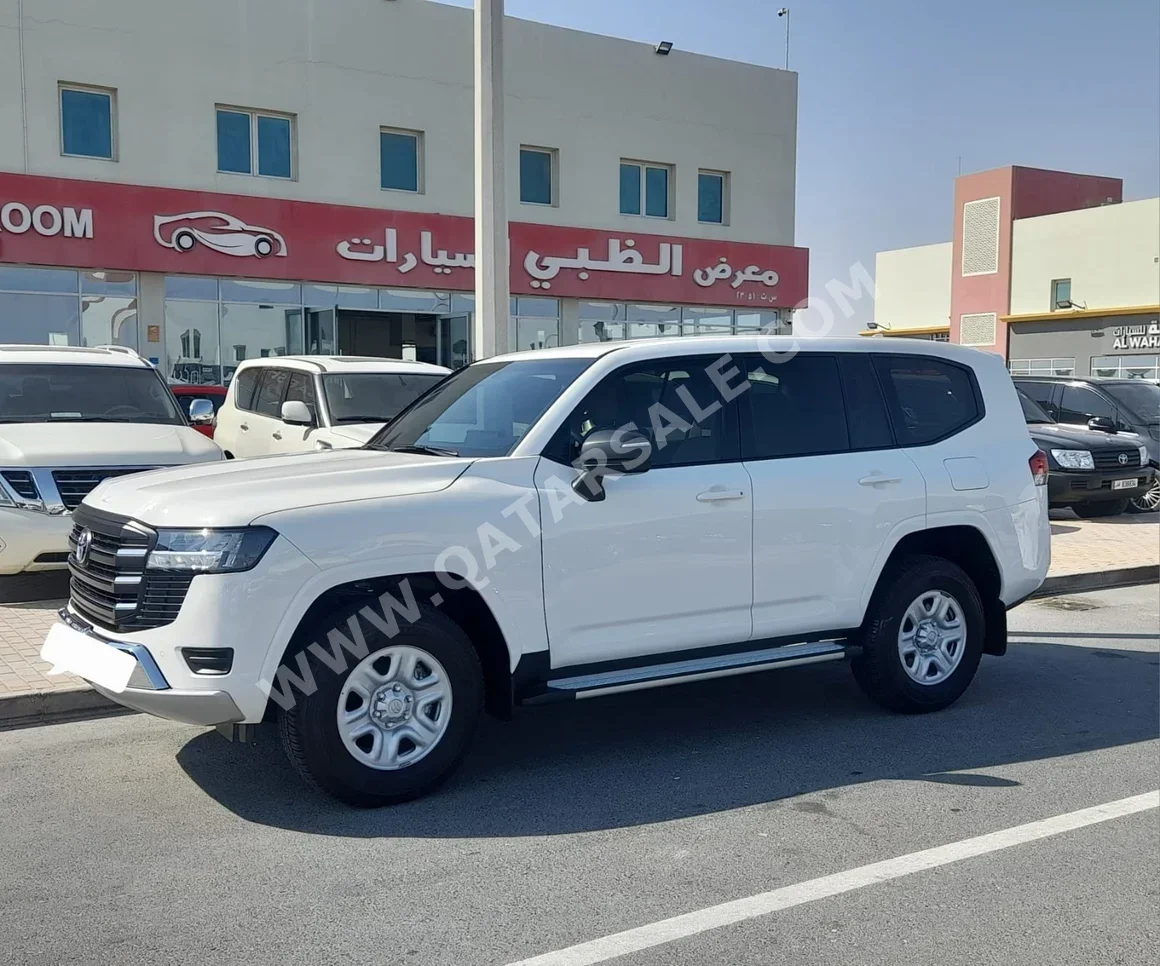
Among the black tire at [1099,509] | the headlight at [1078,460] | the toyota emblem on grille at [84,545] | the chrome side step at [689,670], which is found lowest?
the black tire at [1099,509]

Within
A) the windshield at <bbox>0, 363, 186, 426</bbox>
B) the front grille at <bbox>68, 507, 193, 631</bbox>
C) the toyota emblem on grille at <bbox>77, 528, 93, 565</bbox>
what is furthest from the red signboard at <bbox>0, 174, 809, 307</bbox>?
the front grille at <bbox>68, 507, 193, 631</bbox>

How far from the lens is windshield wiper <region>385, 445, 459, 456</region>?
523 centimetres

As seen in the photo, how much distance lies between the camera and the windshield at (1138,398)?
52.0ft

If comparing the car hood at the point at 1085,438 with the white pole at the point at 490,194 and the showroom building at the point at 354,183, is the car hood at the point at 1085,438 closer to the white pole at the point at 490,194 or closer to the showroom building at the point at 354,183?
the white pole at the point at 490,194

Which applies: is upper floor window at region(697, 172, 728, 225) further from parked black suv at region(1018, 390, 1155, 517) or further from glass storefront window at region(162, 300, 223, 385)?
parked black suv at region(1018, 390, 1155, 517)

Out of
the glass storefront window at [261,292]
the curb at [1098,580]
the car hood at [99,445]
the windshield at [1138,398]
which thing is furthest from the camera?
the glass storefront window at [261,292]

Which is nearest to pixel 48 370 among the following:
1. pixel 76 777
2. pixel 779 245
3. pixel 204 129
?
pixel 76 777

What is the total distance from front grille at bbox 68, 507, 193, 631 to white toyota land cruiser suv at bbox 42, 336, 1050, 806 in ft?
0.04

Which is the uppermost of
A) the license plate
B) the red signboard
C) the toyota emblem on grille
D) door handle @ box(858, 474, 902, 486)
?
the red signboard

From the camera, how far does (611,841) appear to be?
14.3ft

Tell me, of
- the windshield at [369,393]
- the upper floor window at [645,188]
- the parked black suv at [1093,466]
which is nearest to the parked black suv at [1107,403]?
the parked black suv at [1093,466]

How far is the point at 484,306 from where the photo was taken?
895cm

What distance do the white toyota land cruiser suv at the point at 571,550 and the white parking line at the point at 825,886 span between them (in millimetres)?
1290

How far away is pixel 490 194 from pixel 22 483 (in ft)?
13.2
